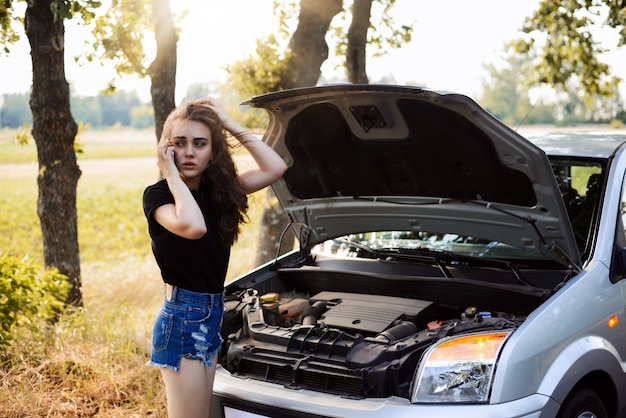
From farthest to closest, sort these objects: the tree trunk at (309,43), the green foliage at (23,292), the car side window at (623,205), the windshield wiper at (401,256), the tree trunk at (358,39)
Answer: the tree trunk at (358,39)
the tree trunk at (309,43)
the green foliage at (23,292)
the windshield wiper at (401,256)
the car side window at (623,205)

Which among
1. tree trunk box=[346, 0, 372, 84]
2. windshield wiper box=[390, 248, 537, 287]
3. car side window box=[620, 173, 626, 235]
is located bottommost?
windshield wiper box=[390, 248, 537, 287]

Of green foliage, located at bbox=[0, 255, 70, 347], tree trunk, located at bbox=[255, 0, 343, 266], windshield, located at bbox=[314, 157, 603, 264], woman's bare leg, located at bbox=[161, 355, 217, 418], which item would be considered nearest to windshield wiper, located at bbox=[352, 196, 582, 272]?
windshield, located at bbox=[314, 157, 603, 264]

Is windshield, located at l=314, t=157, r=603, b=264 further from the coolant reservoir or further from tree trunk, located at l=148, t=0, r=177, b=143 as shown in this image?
tree trunk, located at l=148, t=0, r=177, b=143

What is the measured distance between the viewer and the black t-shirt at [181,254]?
3.04m

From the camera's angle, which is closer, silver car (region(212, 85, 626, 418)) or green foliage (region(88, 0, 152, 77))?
silver car (region(212, 85, 626, 418))

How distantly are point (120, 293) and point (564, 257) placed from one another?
7.32 meters

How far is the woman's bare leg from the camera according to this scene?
3094 millimetres

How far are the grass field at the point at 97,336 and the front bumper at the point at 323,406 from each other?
1.25m

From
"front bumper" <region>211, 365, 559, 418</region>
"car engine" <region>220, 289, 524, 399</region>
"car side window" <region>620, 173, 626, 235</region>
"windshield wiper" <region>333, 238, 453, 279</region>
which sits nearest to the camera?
"front bumper" <region>211, 365, 559, 418</region>

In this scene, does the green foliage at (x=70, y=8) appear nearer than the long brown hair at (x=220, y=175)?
No

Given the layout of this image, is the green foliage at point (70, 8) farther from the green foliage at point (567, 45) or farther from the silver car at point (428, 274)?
the green foliage at point (567, 45)

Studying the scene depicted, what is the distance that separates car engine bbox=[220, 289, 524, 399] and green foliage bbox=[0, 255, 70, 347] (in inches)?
75.6

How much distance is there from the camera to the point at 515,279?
3.92 m

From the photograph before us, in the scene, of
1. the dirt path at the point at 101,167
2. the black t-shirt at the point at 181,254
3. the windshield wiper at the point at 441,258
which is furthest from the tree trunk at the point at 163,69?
the dirt path at the point at 101,167
